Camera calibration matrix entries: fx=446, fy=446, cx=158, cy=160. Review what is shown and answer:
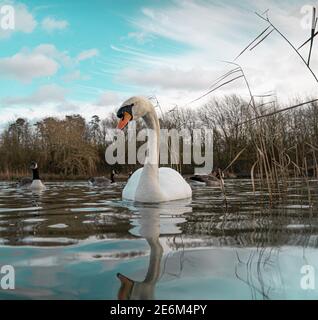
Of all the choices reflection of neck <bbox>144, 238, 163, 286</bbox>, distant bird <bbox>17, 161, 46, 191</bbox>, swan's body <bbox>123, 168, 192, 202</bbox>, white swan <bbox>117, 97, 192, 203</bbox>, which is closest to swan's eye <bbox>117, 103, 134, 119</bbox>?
white swan <bbox>117, 97, 192, 203</bbox>

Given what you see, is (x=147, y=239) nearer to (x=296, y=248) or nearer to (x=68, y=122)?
(x=296, y=248)

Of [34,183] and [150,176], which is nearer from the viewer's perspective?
[150,176]

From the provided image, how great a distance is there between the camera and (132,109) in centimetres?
708

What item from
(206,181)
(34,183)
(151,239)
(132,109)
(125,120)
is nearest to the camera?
(151,239)

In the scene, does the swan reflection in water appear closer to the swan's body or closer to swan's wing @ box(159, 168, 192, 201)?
the swan's body

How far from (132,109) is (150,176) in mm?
1110

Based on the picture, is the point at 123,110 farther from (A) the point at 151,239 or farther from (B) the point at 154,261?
(B) the point at 154,261

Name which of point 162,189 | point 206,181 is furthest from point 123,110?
point 206,181

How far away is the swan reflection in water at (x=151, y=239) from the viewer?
199 cm

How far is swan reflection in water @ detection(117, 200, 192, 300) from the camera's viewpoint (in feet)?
6.53

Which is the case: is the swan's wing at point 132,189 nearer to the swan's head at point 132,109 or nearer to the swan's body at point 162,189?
the swan's body at point 162,189
